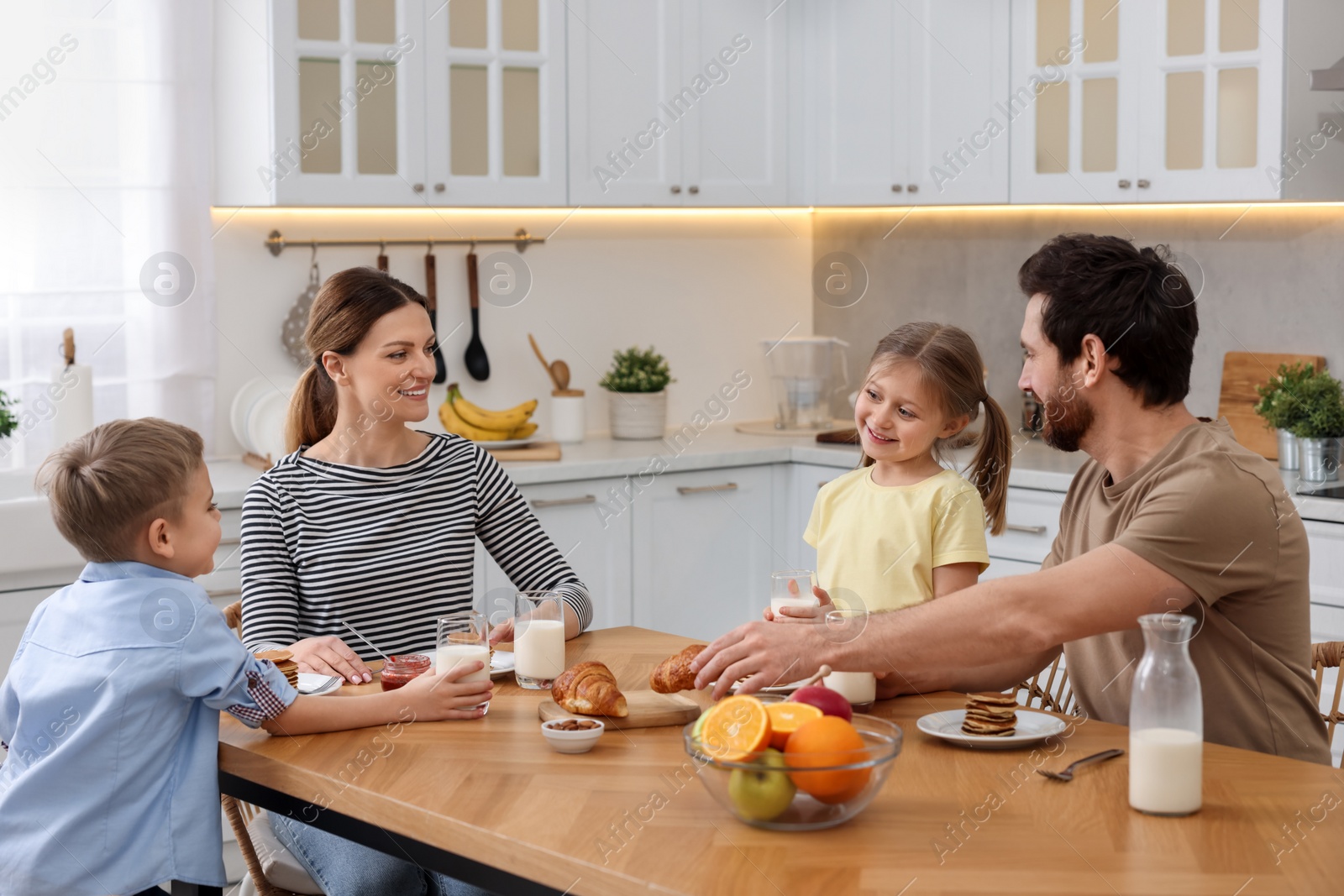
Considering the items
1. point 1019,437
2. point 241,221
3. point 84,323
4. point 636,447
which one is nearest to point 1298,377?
point 1019,437

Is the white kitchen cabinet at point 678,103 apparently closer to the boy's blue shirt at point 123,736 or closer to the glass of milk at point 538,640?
the glass of milk at point 538,640

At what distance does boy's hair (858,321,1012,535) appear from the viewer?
6.97 ft

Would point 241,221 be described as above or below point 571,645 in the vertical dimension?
above

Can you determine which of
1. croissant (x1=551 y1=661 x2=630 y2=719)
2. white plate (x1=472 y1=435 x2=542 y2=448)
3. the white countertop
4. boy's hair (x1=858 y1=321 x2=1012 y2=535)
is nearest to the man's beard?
boy's hair (x1=858 y1=321 x2=1012 y2=535)

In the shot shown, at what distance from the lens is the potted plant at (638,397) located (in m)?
4.13

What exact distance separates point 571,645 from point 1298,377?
76.9 inches

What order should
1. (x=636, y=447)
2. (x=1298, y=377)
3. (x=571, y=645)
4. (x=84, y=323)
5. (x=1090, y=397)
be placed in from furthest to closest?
(x=636, y=447)
(x=84, y=323)
(x=1298, y=377)
(x=571, y=645)
(x=1090, y=397)

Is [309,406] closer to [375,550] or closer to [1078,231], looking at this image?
[375,550]

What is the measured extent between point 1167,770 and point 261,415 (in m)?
2.65

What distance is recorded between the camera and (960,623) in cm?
173

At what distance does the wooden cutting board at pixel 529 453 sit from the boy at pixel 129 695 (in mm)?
1920

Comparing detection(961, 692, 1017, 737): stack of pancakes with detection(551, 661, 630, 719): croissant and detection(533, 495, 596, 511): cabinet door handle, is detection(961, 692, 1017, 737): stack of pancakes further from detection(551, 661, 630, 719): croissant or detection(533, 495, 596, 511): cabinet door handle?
detection(533, 495, 596, 511): cabinet door handle

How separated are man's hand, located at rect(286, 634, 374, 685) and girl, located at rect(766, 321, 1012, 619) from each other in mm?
684

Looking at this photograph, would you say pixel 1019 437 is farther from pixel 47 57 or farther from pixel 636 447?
A: pixel 47 57
